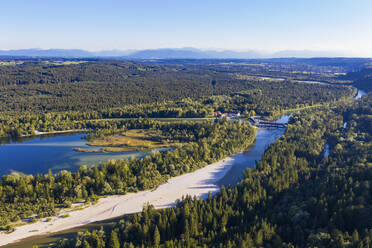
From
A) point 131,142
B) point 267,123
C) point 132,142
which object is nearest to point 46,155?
point 131,142

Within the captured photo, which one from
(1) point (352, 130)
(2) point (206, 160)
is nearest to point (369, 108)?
(1) point (352, 130)

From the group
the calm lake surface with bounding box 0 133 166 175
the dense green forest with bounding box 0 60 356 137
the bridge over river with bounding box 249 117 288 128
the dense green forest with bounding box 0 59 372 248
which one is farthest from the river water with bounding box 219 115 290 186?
the calm lake surface with bounding box 0 133 166 175

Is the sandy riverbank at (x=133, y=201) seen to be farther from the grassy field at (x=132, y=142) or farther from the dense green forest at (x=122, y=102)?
the dense green forest at (x=122, y=102)

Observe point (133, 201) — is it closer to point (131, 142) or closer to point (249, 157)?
point (249, 157)

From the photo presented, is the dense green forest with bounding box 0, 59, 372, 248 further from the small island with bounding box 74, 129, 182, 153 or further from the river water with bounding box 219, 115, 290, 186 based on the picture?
the small island with bounding box 74, 129, 182, 153

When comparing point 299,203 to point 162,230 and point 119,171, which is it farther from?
point 119,171

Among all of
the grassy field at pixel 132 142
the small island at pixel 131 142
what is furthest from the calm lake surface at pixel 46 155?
the grassy field at pixel 132 142
